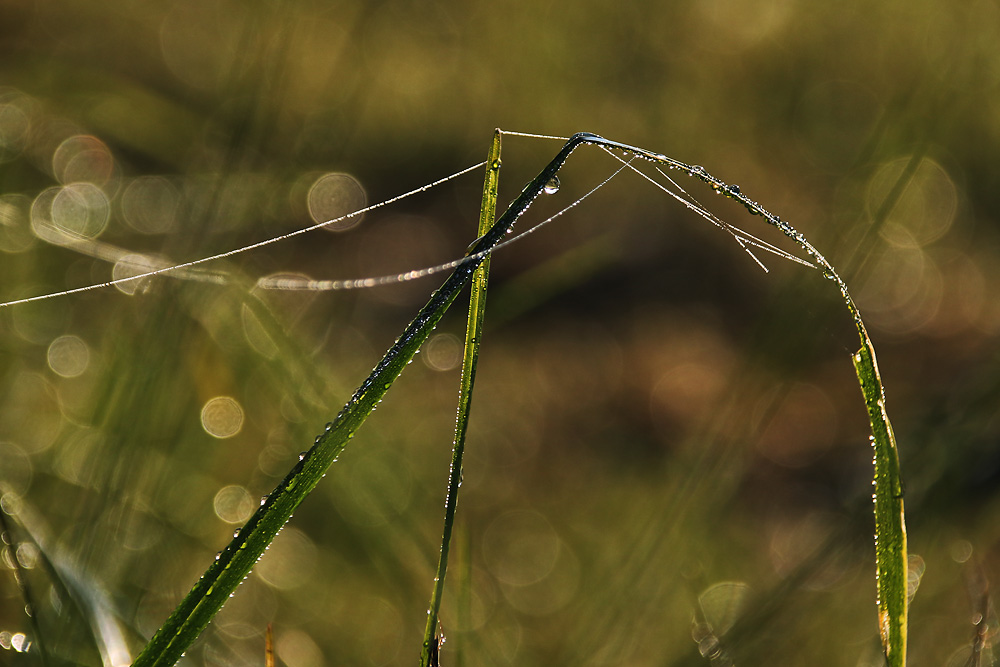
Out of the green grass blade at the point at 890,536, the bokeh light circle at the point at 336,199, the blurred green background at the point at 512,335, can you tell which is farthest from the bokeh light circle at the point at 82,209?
the green grass blade at the point at 890,536

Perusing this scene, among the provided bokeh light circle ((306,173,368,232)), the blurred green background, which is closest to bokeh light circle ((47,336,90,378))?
the blurred green background

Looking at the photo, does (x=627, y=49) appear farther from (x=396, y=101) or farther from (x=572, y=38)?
(x=396, y=101)

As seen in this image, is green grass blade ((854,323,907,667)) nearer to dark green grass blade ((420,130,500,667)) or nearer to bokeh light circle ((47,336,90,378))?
dark green grass blade ((420,130,500,667))

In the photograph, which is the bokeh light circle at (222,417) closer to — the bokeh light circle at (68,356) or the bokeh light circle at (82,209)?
the bokeh light circle at (68,356)

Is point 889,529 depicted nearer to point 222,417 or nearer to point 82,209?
point 222,417

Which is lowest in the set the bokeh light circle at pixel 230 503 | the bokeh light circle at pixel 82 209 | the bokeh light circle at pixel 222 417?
the bokeh light circle at pixel 230 503

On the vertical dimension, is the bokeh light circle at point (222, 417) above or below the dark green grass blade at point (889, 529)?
below

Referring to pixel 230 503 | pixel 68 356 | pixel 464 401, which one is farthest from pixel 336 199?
pixel 464 401
